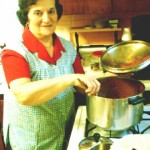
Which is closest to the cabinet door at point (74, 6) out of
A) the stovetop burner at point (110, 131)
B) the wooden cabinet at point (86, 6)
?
the wooden cabinet at point (86, 6)

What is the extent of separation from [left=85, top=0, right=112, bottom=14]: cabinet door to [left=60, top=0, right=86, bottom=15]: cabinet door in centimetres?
3

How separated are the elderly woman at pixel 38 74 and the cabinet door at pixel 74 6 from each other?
653 millimetres

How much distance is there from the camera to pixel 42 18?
125cm

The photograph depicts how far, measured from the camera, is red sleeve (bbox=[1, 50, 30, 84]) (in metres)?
1.13

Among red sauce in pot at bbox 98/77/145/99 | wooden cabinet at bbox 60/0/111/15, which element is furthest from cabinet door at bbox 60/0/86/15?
red sauce in pot at bbox 98/77/145/99

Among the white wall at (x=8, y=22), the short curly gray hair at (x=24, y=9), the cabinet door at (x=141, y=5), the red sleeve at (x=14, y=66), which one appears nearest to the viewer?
the red sleeve at (x=14, y=66)

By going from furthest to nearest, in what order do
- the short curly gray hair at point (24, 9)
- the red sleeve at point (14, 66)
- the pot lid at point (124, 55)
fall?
1. the pot lid at point (124, 55)
2. the short curly gray hair at point (24, 9)
3. the red sleeve at point (14, 66)

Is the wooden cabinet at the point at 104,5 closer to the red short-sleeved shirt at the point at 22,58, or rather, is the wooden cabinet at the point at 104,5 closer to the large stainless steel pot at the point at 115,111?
the red short-sleeved shirt at the point at 22,58

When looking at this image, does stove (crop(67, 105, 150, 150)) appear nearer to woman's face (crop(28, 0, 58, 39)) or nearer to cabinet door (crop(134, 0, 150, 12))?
woman's face (crop(28, 0, 58, 39))

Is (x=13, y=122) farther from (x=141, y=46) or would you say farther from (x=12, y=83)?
(x=141, y=46)

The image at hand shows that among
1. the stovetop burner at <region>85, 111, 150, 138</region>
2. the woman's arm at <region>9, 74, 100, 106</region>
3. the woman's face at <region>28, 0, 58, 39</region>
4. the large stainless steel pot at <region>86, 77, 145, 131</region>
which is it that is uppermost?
the woman's face at <region>28, 0, 58, 39</region>

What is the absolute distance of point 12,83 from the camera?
1128 mm

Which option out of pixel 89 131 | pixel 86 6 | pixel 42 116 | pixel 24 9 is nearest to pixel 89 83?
pixel 89 131

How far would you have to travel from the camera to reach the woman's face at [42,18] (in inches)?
49.1
